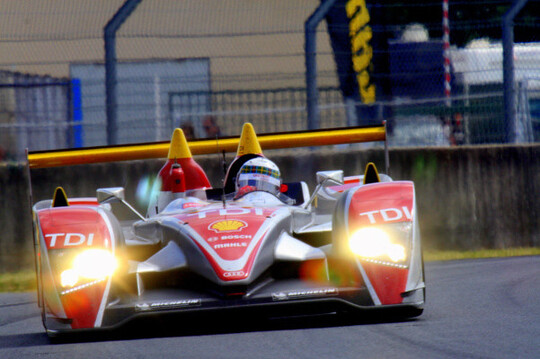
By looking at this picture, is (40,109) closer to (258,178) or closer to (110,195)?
(110,195)

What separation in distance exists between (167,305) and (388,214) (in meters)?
1.33

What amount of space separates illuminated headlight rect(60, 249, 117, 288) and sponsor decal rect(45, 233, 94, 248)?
7 cm

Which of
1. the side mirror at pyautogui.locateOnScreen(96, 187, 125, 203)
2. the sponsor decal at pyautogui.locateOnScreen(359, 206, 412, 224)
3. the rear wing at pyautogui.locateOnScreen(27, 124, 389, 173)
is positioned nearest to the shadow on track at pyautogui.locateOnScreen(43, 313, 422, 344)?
the sponsor decal at pyautogui.locateOnScreen(359, 206, 412, 224)

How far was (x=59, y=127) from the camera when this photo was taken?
32.8ft

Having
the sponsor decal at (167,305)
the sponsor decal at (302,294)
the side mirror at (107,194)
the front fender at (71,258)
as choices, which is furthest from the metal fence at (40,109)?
the sponsor decal at (302,294)

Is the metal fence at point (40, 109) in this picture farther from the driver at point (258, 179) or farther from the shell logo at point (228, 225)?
the shell logo at point (228, 225)

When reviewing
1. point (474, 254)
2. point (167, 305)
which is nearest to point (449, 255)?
point (474, 254)

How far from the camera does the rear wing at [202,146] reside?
780 centimetres

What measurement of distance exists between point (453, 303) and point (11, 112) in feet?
16.9

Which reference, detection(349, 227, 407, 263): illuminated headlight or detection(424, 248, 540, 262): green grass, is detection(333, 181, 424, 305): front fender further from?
detection(424, 248, 540, 262): green grass

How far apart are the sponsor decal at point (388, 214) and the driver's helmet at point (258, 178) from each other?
165cm

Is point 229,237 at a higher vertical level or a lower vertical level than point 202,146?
lower

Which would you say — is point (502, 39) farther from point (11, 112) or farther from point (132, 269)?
point (132, 269)

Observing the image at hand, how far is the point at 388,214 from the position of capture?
19.6 feet
